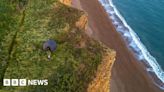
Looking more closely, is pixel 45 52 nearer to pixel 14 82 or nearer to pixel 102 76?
pixel 14 82

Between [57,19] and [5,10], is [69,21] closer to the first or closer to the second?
[57,19]

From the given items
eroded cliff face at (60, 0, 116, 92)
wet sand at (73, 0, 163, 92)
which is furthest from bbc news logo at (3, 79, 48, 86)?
wet sand at (73, 0, 163, 92)

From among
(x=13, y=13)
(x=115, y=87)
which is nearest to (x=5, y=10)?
(x=13, y=13)

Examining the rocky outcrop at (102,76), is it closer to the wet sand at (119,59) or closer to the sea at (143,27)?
the wet sand at (119,59)

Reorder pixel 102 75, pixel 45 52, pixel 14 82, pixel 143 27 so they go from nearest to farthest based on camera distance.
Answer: pixel 14 82
pixel 102 75
pixel 45 52
pixel 143 27

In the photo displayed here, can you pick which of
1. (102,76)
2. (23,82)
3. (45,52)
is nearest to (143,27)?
(102,76)
